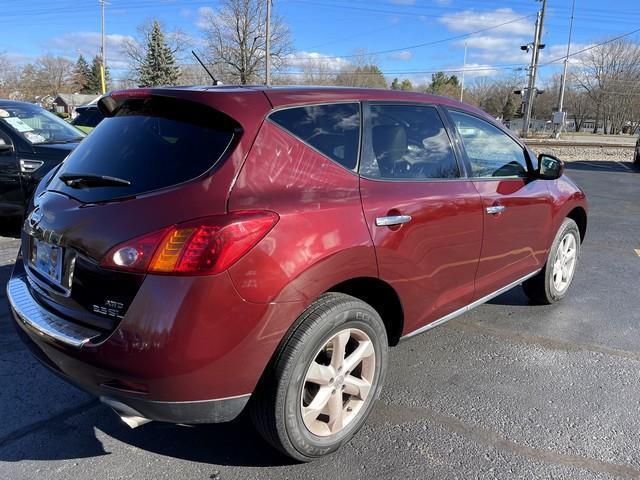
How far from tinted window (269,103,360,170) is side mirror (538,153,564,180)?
6.20 feet

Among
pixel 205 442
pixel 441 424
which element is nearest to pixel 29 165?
pixel 205 442

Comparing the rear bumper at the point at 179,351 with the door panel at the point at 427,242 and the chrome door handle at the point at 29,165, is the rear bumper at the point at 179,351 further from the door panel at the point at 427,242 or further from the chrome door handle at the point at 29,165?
the chrome door handle at the point at 29,165

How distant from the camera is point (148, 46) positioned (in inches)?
2448

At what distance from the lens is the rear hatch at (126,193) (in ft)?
6.80

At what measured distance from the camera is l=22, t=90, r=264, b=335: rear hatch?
207 centimetres

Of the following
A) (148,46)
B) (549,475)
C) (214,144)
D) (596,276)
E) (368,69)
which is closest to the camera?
(214,144)

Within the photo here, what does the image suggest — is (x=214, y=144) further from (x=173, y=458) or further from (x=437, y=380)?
(x=437, y=380)

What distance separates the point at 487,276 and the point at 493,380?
677mm

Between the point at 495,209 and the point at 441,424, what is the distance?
1.41m

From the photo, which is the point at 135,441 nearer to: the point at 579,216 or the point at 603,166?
the point at 579,216

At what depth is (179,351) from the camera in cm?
198

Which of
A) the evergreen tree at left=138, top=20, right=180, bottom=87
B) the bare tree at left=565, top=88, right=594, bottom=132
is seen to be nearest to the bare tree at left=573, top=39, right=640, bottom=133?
the bare tree at left=565, top=88, right=594, bottom=132

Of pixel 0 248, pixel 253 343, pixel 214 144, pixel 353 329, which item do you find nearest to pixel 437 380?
pixel 353 329

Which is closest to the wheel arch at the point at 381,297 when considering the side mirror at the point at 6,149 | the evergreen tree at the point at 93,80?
the side mirror at the point at 6,149
